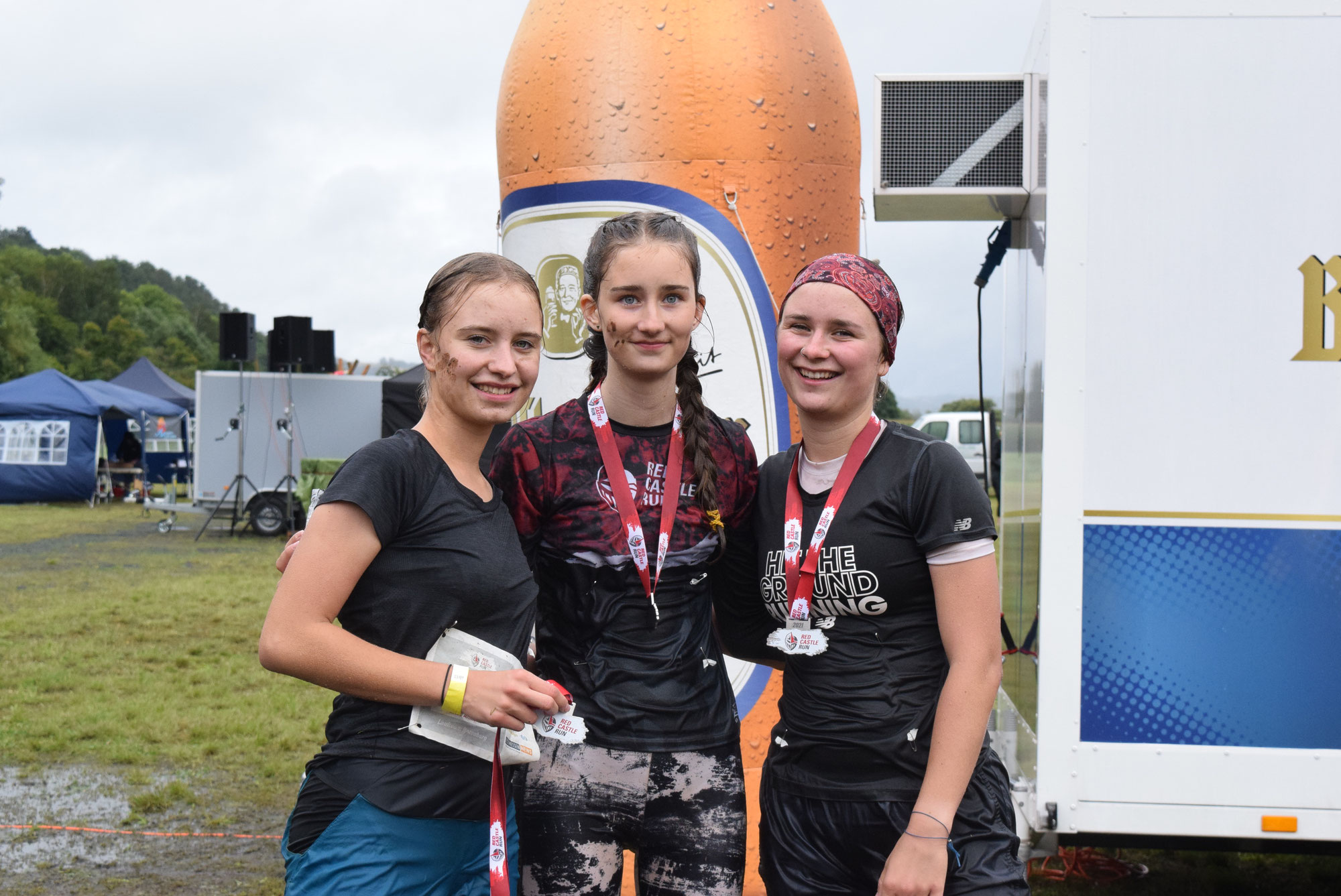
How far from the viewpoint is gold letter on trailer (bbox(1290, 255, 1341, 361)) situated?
2.86m

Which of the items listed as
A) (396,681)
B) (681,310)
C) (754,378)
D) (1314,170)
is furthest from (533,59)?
(396,681)

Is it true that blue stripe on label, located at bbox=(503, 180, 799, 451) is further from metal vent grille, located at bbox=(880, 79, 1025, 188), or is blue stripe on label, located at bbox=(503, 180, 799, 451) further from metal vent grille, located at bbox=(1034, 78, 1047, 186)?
metal vent grille, located at bbox=(1034, 78, 1047, 186)

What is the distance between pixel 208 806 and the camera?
5.33 metres

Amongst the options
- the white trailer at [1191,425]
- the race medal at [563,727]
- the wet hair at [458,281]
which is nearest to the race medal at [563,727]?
the race medal at [563,727]

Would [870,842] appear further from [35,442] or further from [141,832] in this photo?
[35,442]

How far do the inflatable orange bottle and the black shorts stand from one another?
1.54 meters

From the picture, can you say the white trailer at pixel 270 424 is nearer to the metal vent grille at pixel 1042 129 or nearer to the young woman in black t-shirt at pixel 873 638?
the metal vent grille at pixel 1042 129

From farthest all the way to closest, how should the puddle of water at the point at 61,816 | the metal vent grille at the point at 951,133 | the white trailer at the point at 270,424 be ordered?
the white trailer at the point at 270,424 < the puddle of water at the point at 61,816 < the metal vent grille at the point at 951,133

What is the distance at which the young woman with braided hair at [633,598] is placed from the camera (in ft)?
6.52

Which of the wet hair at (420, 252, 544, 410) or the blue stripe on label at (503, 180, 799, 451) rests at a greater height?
the blue stripe on label at (503, 180, 799, 451)

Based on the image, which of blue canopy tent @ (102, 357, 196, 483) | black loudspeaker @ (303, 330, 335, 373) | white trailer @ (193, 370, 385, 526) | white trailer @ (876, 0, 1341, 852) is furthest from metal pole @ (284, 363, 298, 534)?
white trailer @ (876, 0, 1341, 852)

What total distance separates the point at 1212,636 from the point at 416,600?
7.17 ft

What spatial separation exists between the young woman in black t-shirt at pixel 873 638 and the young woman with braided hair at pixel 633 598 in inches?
6.1

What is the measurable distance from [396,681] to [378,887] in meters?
0.35
